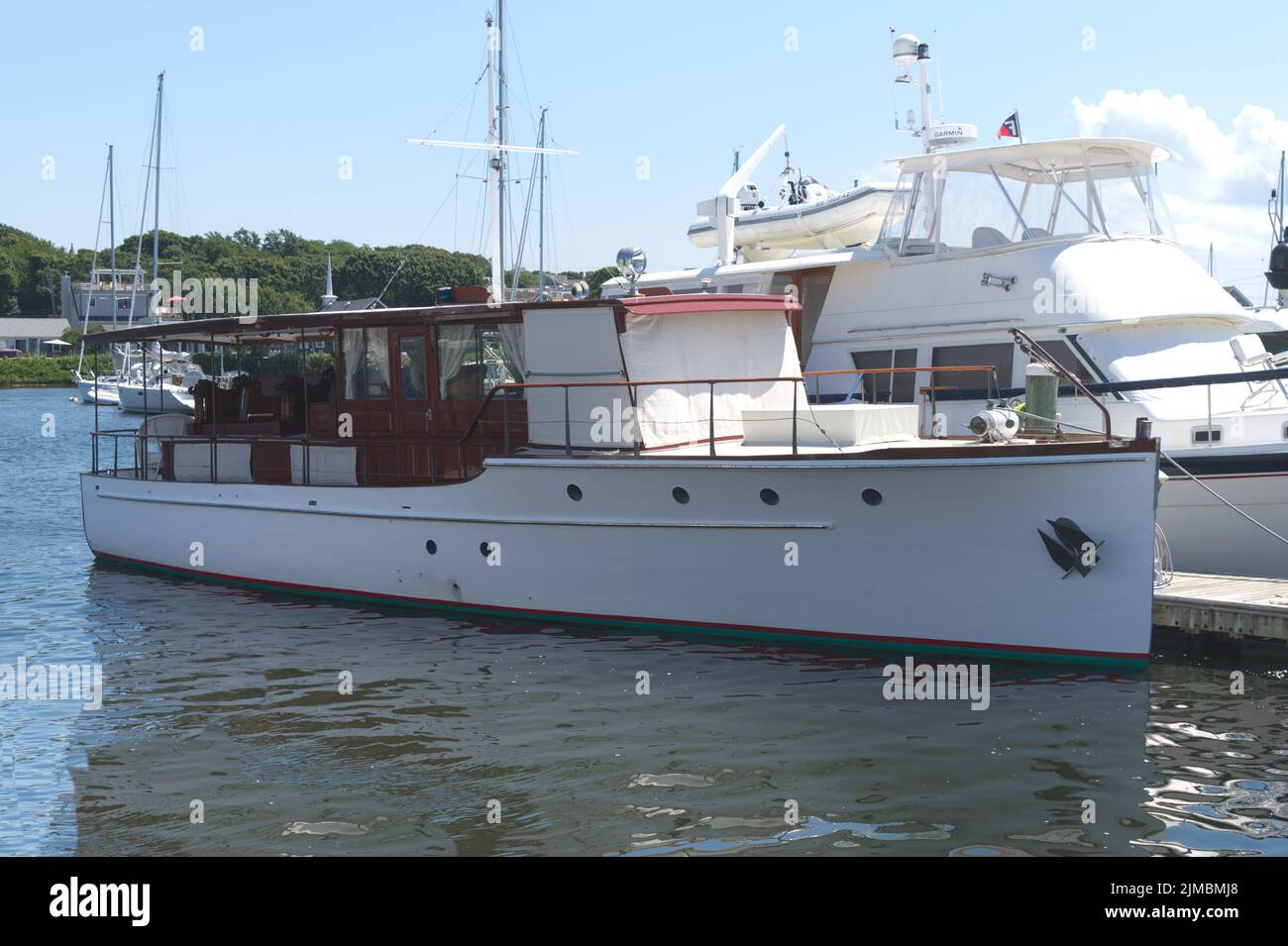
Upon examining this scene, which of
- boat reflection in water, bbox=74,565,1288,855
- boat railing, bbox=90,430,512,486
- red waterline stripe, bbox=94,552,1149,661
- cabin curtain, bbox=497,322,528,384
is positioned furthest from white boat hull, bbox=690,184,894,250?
boat reflection in water, bbox=74,565,1288,855

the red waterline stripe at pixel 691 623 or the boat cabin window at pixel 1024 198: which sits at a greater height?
the boat cabin window at pixel 1024 198

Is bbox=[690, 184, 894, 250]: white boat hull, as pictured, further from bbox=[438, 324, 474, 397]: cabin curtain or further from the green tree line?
the green tree line

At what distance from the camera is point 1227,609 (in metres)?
12.1

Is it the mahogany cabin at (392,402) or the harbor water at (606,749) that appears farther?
the mahogany cabin at (392,402)

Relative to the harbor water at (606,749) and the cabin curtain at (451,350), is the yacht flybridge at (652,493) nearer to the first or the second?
the cabin curtain at (451,350)

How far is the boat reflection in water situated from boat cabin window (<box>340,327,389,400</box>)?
342cm

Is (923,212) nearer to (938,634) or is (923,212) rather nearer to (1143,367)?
(1143,367)

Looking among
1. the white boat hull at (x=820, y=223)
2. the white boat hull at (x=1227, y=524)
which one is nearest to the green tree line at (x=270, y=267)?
the white boat hull at (x=820, y=223)

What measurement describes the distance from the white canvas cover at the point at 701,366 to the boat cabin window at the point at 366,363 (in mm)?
3433

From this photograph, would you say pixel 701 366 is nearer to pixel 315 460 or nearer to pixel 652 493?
pixel 652 493

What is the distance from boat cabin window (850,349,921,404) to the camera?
16.3m

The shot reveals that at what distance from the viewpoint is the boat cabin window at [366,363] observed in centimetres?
1498

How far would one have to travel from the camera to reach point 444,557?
550 inches

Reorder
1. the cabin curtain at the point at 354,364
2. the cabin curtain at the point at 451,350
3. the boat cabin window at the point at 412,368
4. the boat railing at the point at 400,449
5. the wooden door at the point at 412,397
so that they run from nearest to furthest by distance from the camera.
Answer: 1. the boat railing at the point at 400,449
2. the cabin curtain at the point at 451,350
3. the wooden door at the point at 412,397
4. the boat cabin window at the point at 412,368
5. the cabin curtain at the point at 354,364
